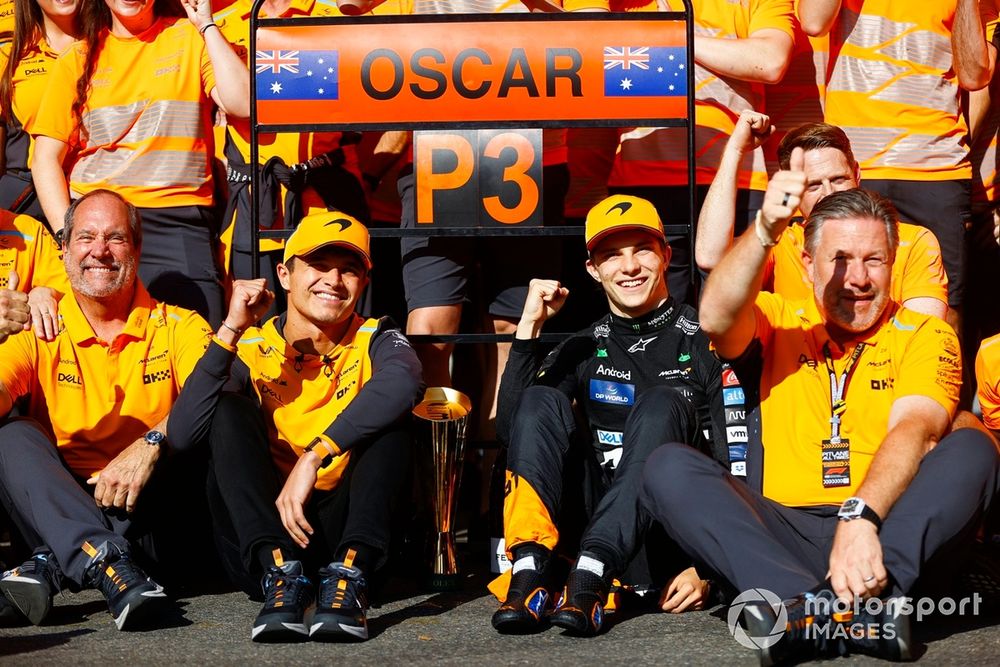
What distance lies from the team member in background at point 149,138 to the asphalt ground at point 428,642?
1.74 m

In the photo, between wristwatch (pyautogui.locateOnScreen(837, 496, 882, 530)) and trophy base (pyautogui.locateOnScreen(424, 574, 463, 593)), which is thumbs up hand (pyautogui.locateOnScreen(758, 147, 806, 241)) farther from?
trophy base (pyautogui.locateOnScreen(424, 574, 463, 593))

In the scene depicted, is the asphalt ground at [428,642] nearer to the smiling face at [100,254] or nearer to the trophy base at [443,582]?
the trophy base at [443,582]

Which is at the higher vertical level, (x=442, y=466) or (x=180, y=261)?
(x=180, y=261)

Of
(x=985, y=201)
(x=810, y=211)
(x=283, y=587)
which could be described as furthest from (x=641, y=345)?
(x=985, y=201)

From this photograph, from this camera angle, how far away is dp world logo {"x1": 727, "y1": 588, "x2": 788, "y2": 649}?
3955 mm

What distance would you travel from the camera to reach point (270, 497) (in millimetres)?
4852

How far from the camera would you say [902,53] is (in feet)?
19.9

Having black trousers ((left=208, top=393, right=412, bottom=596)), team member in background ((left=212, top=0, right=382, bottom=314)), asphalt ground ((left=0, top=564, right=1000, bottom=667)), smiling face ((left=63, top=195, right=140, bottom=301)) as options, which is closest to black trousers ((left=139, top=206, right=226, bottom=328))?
team member in background ((left=212, top=0, right=382, bottom=314))

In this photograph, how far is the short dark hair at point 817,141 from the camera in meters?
5.46

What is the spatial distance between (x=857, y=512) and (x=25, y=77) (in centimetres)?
422

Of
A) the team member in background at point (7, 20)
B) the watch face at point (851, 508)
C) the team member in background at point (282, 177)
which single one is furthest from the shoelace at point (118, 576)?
the team member in background at point (7, 20)

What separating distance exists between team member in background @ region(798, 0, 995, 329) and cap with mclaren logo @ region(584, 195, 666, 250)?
1.24 metres

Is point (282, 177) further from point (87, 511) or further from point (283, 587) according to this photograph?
point (283, 587)

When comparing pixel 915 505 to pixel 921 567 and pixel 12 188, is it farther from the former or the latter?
pixel 12 188
